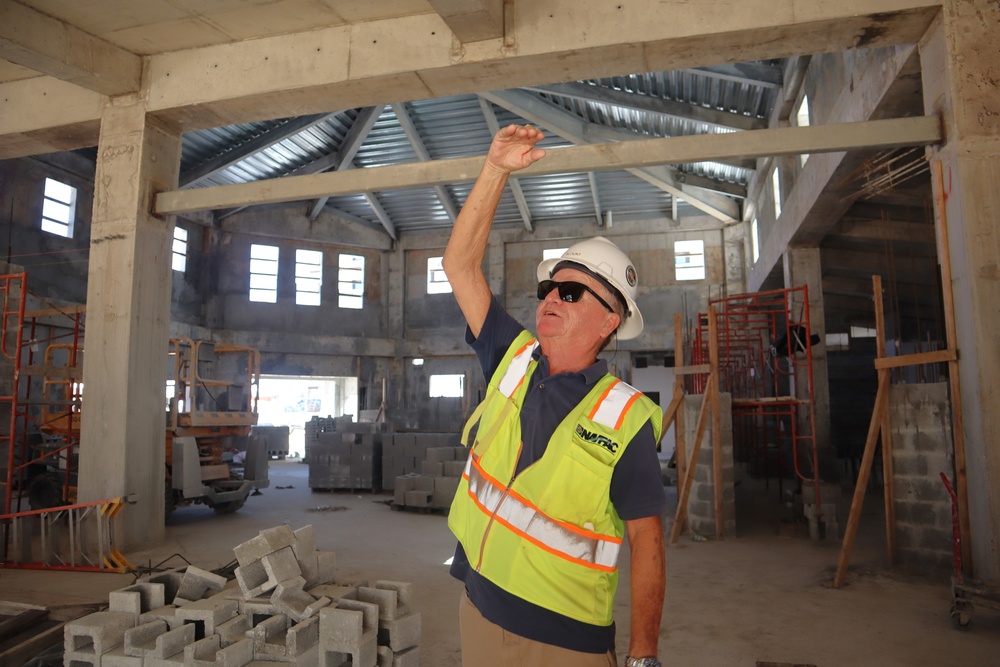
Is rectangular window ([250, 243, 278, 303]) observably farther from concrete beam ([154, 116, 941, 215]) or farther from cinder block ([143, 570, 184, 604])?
cinder block ([143, 570, 184, 604])

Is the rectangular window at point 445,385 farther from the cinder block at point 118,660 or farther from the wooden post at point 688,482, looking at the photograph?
the cinder block at point 118,660

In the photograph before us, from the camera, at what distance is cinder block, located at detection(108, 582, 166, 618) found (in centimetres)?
495

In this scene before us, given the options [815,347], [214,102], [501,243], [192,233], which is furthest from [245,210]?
[815,347]

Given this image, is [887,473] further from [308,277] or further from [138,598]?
[308,277]

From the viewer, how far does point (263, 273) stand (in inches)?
1053

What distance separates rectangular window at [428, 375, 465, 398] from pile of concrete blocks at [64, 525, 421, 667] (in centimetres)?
2274

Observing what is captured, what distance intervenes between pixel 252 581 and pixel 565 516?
3.78 m

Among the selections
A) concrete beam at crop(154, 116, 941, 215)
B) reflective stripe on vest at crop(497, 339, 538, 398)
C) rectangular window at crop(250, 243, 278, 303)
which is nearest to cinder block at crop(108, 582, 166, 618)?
reflective stripe on vest at crop(497, 339, 538, 398)

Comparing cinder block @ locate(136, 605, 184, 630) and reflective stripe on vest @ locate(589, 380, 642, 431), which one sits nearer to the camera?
reflective stripe on vest @ locate(589, 380, 642, 431)

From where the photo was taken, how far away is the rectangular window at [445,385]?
28.3 meters

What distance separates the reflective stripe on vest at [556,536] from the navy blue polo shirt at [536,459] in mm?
118

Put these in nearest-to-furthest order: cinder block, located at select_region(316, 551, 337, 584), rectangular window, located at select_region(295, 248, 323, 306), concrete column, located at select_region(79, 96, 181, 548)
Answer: cinder block, located at select_region(316, 551, 337, 584) → concrete column, located at select_region(79, 96, 181, 548) → rectangular window, located at select_region(295, 248, 323, 306)

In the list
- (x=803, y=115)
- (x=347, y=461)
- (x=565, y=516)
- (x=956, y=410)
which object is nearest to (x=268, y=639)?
(x=565, y=516)

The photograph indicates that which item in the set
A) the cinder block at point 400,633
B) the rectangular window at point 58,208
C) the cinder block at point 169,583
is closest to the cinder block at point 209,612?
the cinder block at point 169,583
